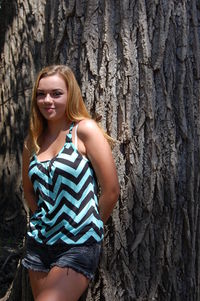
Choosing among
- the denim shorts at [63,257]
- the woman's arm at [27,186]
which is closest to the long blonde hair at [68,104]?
the woman's arm at [27,186]

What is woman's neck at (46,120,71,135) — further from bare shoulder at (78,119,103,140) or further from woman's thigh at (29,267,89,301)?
woman's thigh at (29,267,89,301)

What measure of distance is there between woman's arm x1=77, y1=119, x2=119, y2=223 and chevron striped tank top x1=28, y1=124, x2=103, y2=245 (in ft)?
0.21

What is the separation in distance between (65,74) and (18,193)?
14.6ft

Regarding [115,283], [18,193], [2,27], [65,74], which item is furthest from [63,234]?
[2,27]

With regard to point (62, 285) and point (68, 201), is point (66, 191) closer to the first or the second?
point (68, 201)

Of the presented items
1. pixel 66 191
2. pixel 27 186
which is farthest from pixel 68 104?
pixel 27 186

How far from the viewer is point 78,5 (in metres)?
3.90

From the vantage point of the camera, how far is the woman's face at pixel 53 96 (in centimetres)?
352

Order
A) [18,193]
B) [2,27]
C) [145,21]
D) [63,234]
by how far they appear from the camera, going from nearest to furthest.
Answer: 1. [63,234]
2. [145,21]
3. [18,193]
4. [2,27]

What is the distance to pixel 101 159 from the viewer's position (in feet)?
11.1

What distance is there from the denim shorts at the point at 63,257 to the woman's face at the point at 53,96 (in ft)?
2.59

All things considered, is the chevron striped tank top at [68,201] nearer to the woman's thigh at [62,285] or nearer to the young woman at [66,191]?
the young woman at [66,191]

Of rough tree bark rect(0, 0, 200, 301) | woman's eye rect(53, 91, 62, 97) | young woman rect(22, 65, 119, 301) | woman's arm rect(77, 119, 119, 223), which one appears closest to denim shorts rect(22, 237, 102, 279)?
young woman rect(22, 65, 119, 301)

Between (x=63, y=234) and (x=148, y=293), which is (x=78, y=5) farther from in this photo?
(x=148, y=293)
